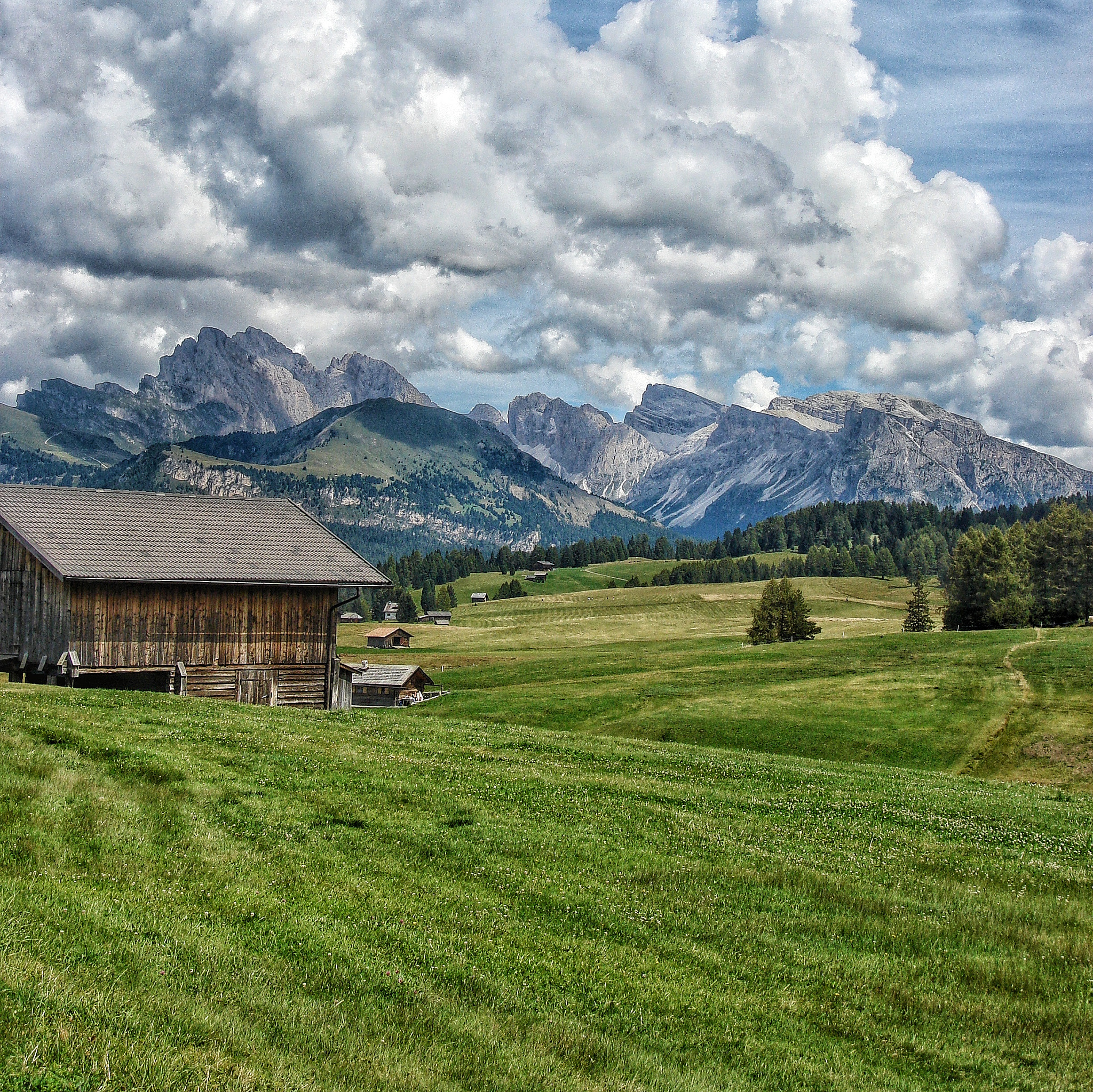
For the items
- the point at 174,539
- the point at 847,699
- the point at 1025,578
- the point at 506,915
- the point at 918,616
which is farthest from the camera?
the point at 918,616

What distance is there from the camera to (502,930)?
14070mm

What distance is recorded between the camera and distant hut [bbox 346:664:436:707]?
100938 mm

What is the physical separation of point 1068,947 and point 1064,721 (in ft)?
168

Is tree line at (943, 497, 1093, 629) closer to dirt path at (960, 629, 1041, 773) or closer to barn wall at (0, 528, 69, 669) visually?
dirt path at (960, 629, 1041, 773)

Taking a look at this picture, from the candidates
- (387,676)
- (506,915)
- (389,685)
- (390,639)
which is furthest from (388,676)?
(506,915)

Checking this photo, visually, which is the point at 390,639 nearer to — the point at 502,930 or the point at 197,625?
the point at 197,625

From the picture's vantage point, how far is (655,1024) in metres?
11.7

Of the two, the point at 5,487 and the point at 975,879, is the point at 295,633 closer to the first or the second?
the point at 5,487

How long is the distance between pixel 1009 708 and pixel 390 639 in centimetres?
11899

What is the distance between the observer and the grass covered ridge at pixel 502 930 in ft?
32.6

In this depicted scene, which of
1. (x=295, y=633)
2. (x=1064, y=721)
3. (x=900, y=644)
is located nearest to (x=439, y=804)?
(x=295, y=633)

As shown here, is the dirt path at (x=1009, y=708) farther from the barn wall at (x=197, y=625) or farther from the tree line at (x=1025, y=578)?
the tree line at (x=1025, y=578)

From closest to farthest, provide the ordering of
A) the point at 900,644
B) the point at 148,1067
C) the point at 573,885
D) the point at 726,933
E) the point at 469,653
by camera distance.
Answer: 1. the point at 148,1067
2. the point at 726,933
3. the point at 573,885
4. the point at 900,644
5. the point at 469,653

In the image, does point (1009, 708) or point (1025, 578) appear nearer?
point (1009, 708)
